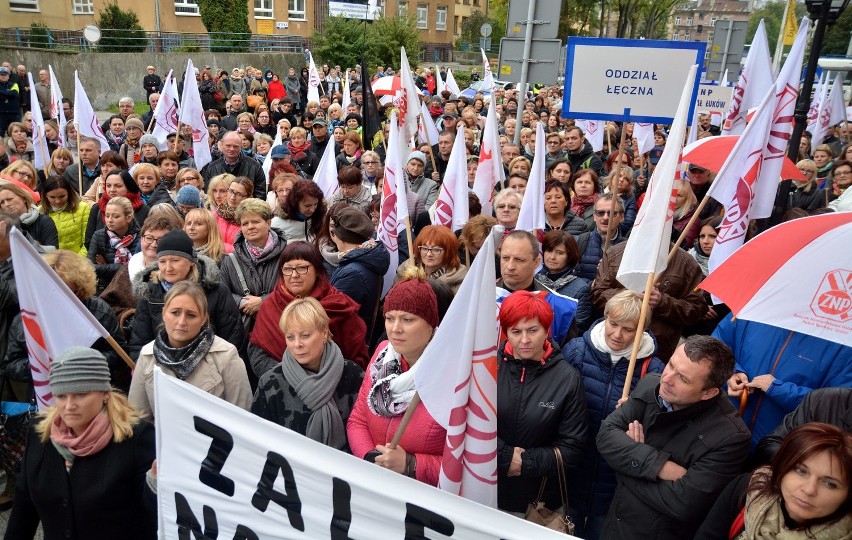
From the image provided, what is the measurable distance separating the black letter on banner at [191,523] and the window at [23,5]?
3257 centimetres

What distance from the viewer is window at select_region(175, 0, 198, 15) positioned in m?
34.1

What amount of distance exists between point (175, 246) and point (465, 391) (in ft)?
7.25

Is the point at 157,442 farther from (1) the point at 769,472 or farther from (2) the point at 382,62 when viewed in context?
(2) the point at 382,62

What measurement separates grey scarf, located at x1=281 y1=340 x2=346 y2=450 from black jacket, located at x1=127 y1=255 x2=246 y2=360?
37.6 inches

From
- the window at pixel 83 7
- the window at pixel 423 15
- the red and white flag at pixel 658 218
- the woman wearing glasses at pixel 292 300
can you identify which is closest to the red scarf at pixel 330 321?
the woman wearing glasses at pixel 292 300

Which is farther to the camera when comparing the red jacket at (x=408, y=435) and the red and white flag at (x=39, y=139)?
the red and white flag at (x=39, y=139)

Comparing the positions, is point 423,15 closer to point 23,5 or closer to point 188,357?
point 23,5

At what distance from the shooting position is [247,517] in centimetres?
257

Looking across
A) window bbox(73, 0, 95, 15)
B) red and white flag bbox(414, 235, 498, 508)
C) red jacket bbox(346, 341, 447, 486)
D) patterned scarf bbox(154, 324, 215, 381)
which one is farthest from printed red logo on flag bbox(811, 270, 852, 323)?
window bbox(73, 0, 95, 15)

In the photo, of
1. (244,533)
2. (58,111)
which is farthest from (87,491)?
(58,111)

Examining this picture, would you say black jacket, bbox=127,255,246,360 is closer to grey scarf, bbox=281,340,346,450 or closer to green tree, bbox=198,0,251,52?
grey scarf, bbox=281,340,346,450

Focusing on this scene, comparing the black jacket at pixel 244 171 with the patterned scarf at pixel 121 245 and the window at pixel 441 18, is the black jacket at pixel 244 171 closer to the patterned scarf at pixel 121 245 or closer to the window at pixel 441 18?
the patterned scarf at pixel 121 245

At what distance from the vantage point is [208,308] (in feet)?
12.9

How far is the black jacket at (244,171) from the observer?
26.3ft
